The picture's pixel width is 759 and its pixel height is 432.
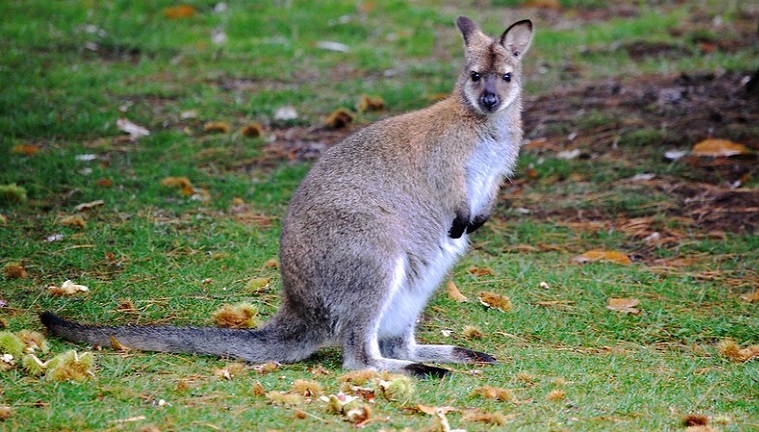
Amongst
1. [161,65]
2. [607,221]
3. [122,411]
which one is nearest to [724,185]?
[607,221]

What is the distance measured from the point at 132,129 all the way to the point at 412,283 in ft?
13.2

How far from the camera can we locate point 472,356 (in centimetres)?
456

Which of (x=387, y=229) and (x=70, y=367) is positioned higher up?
(x=387, y=229)

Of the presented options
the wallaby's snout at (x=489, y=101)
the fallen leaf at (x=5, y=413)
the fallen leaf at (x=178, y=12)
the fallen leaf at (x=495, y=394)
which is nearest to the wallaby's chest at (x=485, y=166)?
the wallaby's snout at (x=489, y=101)

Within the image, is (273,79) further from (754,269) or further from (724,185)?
(754,269)

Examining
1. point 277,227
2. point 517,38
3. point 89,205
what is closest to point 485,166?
point 517,38

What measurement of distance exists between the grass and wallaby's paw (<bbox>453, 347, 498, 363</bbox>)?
0.20ft

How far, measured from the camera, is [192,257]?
5.77 metres

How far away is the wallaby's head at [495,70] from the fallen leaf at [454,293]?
1.05m

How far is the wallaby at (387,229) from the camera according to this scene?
431 cm

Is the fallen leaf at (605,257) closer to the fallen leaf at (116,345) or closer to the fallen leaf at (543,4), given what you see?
the fallen leaf at (116,345)

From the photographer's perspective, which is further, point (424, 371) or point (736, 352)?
point (736, 352)

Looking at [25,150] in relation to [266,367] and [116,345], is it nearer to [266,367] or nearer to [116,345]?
[116,345]

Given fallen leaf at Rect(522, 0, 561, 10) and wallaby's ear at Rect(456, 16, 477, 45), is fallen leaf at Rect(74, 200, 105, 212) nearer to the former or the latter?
wallaby's ear at Rect(456, 16, 477, 45)
